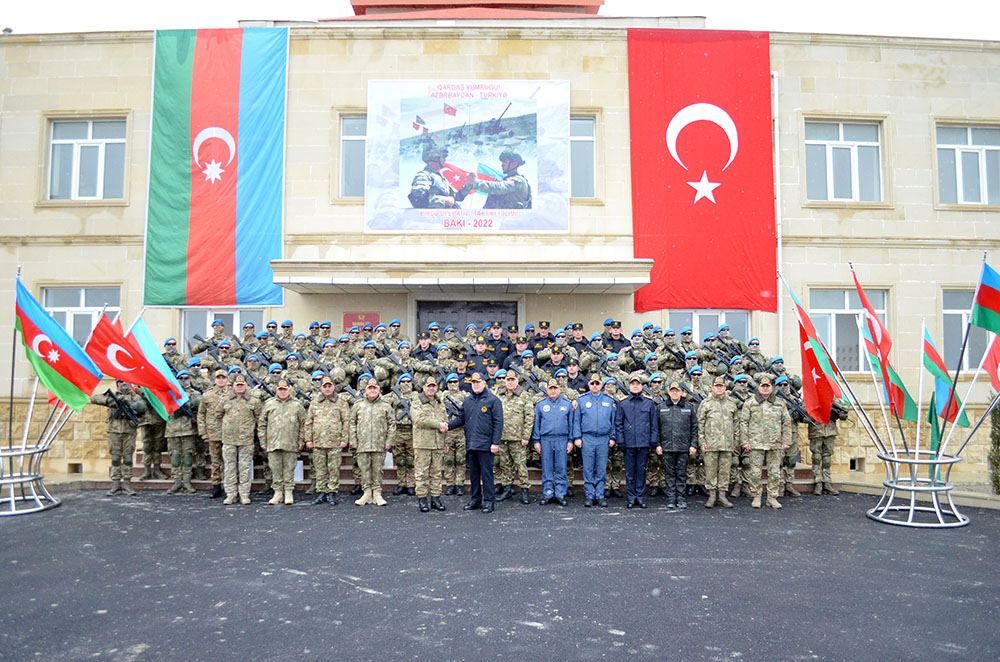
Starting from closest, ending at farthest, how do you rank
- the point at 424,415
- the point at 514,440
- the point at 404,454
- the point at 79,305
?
the point at 424,415 < the point at 514,440 < the point at 404,454 < the point at 79,305

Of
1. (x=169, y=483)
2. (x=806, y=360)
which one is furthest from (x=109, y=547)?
(x=806, y=360)

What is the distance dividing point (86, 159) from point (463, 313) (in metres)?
8.82

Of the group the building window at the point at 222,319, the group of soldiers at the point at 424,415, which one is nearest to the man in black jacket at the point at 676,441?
the group of soldiers at the point at 424,415

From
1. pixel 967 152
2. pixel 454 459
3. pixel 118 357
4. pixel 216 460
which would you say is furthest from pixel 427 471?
pixel 967 152

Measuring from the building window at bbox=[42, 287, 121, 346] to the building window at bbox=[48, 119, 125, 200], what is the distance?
6.72ft

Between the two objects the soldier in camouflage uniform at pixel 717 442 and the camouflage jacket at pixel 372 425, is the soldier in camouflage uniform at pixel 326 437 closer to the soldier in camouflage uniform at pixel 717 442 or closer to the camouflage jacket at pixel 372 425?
the camouflage jacket at pixel 372 425

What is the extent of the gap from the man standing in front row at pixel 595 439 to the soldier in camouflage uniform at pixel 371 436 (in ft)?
8.71

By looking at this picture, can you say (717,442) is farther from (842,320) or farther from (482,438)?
(842,320)

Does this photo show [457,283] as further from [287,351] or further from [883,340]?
[883,340]

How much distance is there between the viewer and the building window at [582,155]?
1429 cm

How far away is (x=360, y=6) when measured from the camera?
69.9ft

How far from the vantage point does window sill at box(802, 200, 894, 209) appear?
1415 cm

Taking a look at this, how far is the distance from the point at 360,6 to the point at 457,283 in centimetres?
1328

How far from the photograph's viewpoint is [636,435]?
9195 mm
